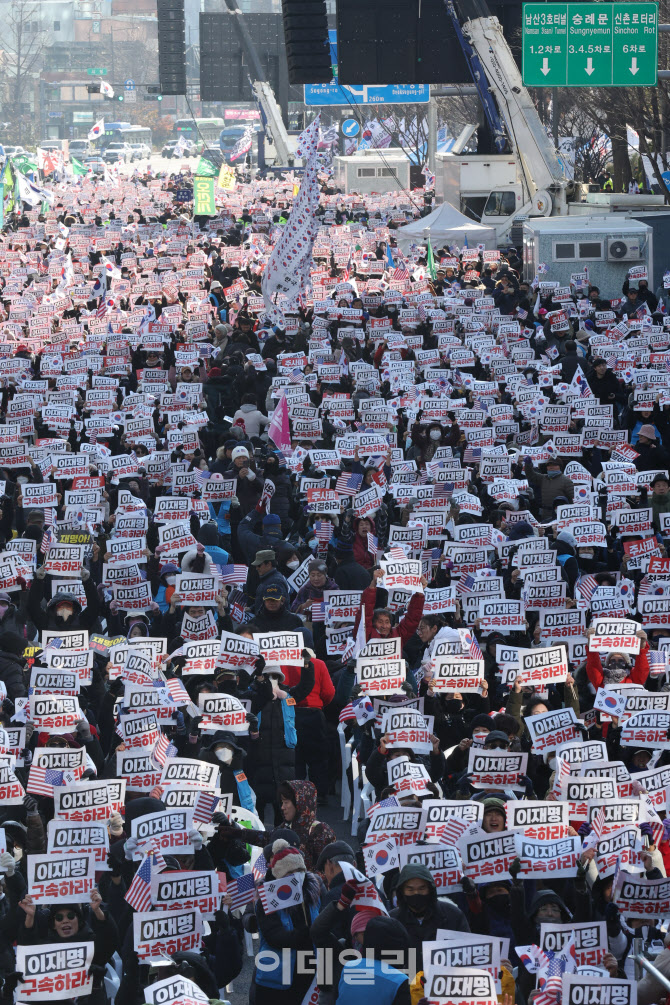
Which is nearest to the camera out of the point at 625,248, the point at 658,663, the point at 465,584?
the point at 658,663

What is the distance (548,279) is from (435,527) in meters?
17.0

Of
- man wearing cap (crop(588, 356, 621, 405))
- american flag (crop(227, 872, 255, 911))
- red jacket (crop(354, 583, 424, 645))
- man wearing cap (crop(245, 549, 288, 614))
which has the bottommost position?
american flag (crop(227, 872, 255, 911))

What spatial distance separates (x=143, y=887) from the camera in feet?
26.3

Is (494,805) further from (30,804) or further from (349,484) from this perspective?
(349,484)

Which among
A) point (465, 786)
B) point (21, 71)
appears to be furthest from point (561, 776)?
point (21, 71)

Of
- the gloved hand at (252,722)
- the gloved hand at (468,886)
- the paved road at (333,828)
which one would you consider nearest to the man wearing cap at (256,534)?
the paved road at (333,828)

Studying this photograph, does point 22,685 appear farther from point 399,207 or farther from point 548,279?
point 399,207

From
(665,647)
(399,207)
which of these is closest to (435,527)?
(665,647)

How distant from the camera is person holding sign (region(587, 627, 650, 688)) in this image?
11.0m

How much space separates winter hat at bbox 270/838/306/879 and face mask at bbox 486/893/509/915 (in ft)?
3.09

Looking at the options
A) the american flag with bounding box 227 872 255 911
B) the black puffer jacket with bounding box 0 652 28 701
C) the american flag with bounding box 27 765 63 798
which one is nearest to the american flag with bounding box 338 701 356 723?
the black puffer jacket with bounding box 0 652 28 701

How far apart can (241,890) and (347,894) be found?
0.85m

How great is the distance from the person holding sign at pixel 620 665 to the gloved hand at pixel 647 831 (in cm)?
237

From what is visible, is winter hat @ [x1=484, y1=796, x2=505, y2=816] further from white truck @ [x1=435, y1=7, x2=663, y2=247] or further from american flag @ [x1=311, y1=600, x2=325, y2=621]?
white truck @ [x1=435, y1=7, x2=663, y2=247]
